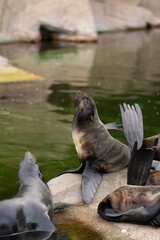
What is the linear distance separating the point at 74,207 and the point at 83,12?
593 inches

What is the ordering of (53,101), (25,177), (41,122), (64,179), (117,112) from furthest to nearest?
(53,101) < (117,112) < (41,122) < (64,179) < (25,177)

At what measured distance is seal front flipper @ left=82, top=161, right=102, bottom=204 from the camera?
5044 millimetres

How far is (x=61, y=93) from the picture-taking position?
1080cm

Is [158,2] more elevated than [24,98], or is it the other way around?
[158,2]

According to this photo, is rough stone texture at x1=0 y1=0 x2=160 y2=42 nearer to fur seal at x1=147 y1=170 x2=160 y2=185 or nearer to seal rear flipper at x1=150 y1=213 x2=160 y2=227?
fur seal at x1=147 y1=170 x2=160 y2=185

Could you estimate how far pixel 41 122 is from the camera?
849 cm

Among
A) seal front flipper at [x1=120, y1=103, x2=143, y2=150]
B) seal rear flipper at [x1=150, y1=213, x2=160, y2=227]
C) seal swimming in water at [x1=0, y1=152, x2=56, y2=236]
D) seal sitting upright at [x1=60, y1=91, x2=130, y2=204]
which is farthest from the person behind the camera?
seal sitting upright at [x1=60, y1=91, x2=130, y2=204]

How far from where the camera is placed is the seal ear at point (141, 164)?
5070mm

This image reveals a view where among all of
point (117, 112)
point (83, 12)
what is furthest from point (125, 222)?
point (83, 12)

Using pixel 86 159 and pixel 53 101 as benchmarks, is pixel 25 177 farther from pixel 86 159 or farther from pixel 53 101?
pixel 53 101

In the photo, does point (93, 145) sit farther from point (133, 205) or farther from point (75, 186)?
point (133, 205)

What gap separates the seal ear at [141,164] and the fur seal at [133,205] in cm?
39

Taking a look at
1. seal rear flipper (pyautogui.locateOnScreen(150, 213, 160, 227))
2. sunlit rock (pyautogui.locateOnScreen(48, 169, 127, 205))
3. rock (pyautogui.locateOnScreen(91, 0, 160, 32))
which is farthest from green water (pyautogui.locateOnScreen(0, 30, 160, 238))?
rock (pyautogui.locateOnScreen(91, 0, 160, 32))

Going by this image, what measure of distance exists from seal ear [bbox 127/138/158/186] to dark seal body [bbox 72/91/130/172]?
0.53m
